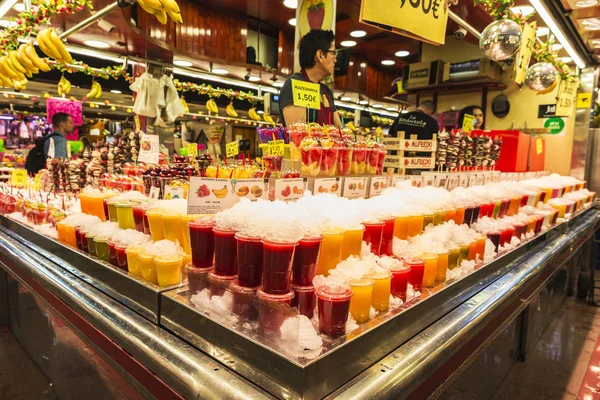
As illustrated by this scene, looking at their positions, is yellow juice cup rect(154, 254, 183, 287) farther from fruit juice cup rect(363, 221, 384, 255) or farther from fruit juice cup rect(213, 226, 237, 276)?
fruit juice cup rect(363, 221, 384, 255)

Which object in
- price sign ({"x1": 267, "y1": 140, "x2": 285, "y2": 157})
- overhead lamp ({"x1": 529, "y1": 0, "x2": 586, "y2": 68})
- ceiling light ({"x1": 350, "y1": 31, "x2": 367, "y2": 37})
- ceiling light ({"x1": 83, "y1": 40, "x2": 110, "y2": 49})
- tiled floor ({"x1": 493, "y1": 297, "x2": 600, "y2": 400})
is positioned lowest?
tiled floor ({"x1": 493, "y1": 297, "x2": 600, "y2": 400})

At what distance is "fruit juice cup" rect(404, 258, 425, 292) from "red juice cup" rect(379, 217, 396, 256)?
125mm

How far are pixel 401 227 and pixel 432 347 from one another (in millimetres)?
521

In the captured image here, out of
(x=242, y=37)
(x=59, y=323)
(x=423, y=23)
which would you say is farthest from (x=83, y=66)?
(x=423, y=23)

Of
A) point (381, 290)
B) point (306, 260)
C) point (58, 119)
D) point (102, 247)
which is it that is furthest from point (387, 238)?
point (58, 119)

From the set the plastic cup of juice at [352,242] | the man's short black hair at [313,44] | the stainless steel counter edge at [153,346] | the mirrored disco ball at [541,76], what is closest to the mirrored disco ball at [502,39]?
the mirrored disco ball at [541,76]

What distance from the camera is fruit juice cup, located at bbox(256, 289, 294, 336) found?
95cm

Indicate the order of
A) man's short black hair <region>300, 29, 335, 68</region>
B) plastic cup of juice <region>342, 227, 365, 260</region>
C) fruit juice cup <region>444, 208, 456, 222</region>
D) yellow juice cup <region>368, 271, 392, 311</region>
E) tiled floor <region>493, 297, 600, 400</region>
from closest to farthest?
yellow juice cup <region>368, 271, 392, 311</region> → plastic cup of juice <region>342, 227, 365, 260</region> → fruit juice cup <region>444, 208, 456, 222</region> → tiled floor <region>493, 297, 600, 400</region> → man's short black hair <region>300, 29, 335, 68</region>

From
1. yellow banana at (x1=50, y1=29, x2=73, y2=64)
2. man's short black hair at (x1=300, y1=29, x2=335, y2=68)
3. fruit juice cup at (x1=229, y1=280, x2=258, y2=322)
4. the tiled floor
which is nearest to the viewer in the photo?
fruit juice cup at (x1=229, y1=280, x2=258, y2=322)

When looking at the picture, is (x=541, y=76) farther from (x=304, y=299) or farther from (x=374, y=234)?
(x=304, y=299)

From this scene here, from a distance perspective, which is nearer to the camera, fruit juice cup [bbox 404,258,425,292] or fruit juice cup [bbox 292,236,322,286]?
fruit juice cup [bbox 292,236,322,286]

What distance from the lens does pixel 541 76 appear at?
439cm

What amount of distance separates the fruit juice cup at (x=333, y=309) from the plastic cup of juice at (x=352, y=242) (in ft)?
0.87

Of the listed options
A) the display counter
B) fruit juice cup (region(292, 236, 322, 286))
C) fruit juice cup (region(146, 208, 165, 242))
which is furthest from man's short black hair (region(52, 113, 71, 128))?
fruit juice cup (region(292, 236, 322, 286))
